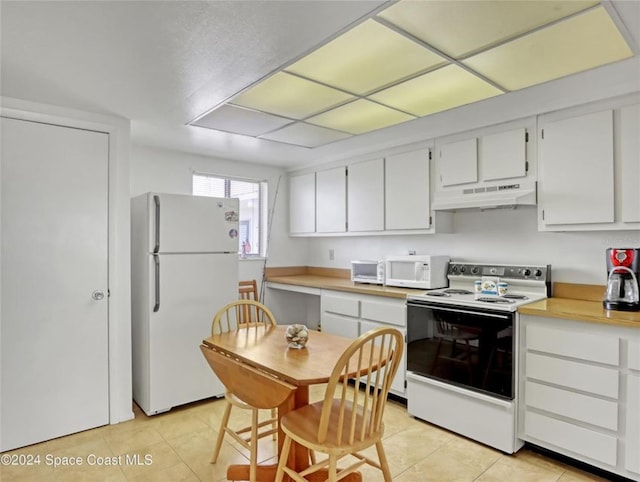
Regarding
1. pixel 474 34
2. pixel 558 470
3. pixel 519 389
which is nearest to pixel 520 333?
pixel 519 389

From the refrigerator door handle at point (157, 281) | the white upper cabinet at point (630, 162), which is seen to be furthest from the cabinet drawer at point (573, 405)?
the refrigerator door handle at point (157, 281)

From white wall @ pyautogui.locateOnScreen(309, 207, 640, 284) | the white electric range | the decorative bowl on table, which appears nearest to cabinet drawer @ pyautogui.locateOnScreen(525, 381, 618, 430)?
the white electric range

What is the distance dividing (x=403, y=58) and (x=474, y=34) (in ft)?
1.18

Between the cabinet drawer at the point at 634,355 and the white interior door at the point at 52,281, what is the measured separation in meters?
3.34

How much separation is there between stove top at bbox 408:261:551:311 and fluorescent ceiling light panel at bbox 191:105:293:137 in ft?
5.64

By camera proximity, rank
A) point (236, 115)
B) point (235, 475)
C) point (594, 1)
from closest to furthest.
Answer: point (594, 1), point (235, 475), point (236, 115)

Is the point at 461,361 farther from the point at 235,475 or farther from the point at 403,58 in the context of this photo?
the point at 403,58

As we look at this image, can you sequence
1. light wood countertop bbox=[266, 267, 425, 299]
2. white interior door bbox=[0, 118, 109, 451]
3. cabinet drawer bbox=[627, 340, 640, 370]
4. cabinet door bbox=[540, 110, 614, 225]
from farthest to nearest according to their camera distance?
light wood countertop bbox=[266, 267, 425, 299]
white interior door bbox=[0, 118, 109, 451]
cabinet door bbox=[540, 110, 614, 225]
cabinet drawer bbox=[627, 340, 640, 370]

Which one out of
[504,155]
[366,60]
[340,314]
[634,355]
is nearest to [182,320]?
[340,314]

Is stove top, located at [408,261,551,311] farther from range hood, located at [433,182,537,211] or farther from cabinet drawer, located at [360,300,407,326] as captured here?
range hood, located at [433,182,537,211]

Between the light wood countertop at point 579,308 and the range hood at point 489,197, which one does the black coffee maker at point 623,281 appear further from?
the range hood at point 489,197

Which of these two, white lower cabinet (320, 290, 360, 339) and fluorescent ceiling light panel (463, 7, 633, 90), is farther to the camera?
white lower cabinet (320, 290, 360, 339)

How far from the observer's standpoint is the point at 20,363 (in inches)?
101

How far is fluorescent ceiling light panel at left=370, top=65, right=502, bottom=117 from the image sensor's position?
7.27 ft
